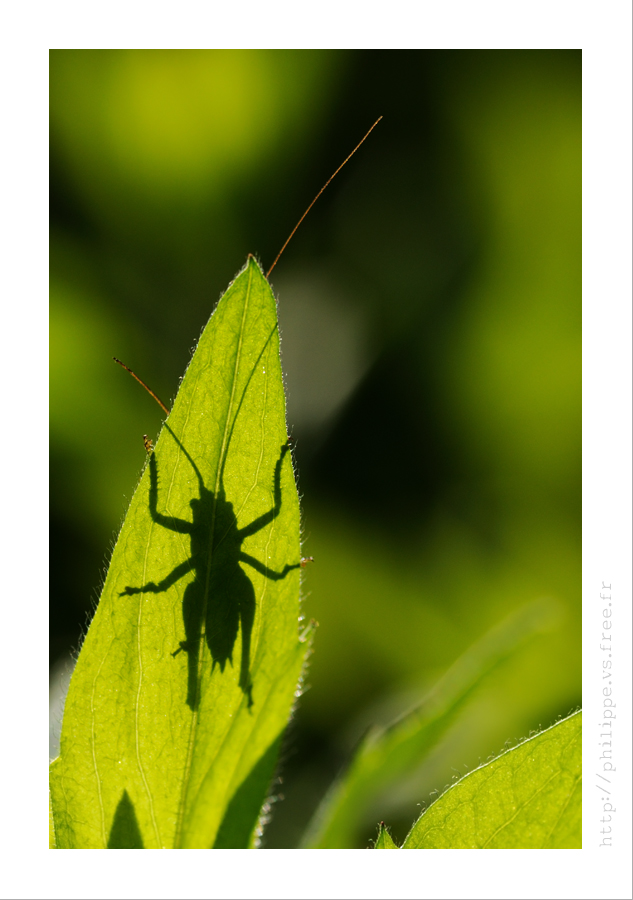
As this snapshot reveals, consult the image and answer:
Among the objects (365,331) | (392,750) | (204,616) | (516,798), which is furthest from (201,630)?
(365,331)

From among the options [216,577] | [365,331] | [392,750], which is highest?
[365,331]

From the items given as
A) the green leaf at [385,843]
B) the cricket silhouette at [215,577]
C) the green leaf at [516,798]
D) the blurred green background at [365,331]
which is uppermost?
the blurred green background at [365,331]

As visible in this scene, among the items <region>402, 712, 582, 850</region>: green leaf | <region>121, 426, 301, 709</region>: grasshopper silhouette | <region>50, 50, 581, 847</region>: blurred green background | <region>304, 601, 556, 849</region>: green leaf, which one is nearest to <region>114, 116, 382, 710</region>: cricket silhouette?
<region>121, 426, 301, 709</region>: grasshopper silhouette

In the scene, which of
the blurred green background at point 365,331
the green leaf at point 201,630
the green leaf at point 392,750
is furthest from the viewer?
the blurred green background at point 365,331

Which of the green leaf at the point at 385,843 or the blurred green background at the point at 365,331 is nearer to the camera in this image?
the green leaf at the point at 385,843

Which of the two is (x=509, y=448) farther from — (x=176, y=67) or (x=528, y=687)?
(x=176, y=67)

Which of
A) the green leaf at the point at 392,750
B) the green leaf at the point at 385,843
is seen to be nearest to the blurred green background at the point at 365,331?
the green leaf at the point at 392,750

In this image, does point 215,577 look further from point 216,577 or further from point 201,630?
point 201,630

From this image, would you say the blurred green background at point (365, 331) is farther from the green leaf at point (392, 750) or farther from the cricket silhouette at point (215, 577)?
the cricket silhouette at point (215, 577)
